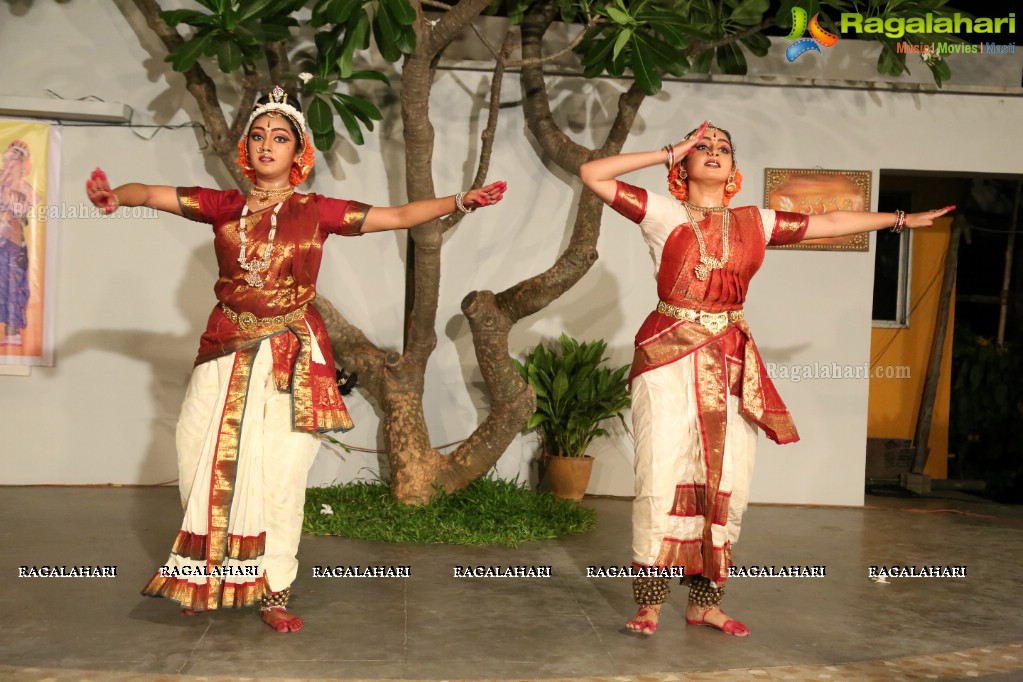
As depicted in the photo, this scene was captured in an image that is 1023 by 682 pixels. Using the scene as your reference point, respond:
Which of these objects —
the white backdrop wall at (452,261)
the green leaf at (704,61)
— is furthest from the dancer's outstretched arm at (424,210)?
the green leaf at (704,61)

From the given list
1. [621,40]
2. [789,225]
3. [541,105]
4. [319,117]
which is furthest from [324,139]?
[789,225]

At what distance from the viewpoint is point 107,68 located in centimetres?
546

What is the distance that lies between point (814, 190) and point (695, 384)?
9.00 feet

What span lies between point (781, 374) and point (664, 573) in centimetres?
265

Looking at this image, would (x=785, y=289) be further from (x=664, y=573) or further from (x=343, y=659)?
(x=343, y=659)

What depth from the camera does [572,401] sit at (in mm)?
5363

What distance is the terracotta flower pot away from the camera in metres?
5.36

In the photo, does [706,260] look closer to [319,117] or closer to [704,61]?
[319,117]

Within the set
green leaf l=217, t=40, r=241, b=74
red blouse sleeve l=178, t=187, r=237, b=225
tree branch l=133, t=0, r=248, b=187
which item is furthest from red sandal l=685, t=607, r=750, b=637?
green leaf l=217, t=40, r=241, b=74

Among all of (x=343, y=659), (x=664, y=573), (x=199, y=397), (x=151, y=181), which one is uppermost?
(x=151, y=181)

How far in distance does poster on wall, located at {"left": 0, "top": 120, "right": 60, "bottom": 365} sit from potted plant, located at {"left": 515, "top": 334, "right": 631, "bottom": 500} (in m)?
2.54

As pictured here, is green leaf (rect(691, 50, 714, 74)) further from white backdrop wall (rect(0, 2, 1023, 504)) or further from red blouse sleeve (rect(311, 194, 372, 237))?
red blouse sleeve (rect(311, 194, 372, 237))

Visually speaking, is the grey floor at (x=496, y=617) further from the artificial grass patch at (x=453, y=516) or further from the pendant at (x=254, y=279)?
the pendant at (x=254, y=279)

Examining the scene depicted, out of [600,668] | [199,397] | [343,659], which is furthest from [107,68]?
[600,668]
